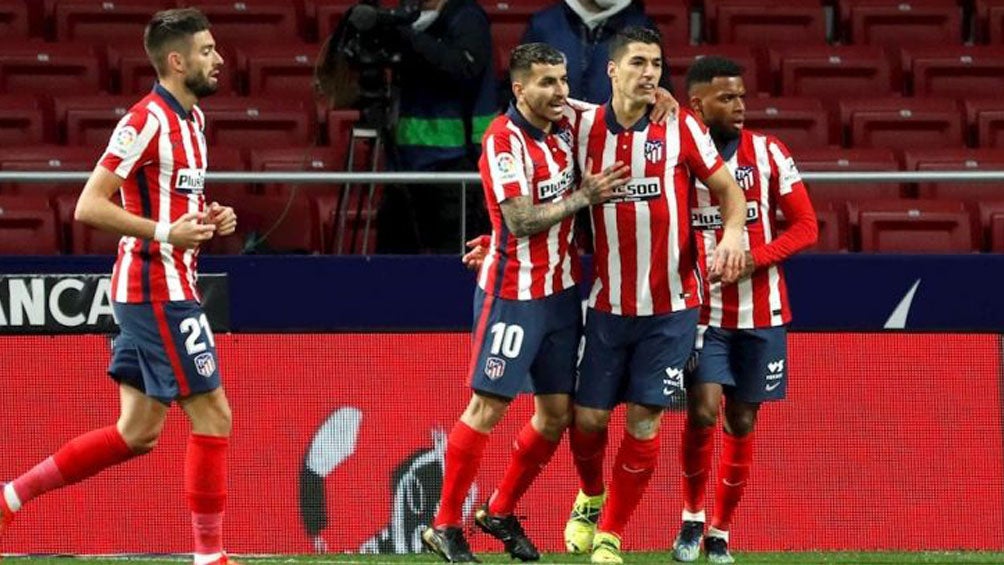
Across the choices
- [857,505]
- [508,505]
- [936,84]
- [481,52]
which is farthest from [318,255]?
[936,84]

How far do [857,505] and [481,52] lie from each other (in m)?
2.65

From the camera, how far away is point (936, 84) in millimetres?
12195

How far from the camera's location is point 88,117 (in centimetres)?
1120

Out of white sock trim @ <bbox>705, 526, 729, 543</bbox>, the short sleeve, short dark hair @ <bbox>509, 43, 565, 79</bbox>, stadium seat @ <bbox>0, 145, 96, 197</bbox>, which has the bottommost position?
white sock trim @ <bbox>705, 526, 729, 543</bbox>

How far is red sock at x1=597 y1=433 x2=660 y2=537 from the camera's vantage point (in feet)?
26.2

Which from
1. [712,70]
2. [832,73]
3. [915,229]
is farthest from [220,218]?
[832,73]

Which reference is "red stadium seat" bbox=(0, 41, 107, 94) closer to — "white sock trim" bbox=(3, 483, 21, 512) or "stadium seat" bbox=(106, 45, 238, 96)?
"stadium seat" bbox=(106, 45, 238, 96)

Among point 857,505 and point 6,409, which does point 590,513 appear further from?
point 6,409

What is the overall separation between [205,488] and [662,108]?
2.12 m

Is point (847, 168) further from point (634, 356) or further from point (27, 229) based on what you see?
point (27, 229)

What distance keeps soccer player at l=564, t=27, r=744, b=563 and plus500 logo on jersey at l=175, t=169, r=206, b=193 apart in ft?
4.73

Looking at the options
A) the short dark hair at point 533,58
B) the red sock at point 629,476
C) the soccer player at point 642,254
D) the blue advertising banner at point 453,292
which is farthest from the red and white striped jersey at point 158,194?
the blue advertising banner at point 453,292

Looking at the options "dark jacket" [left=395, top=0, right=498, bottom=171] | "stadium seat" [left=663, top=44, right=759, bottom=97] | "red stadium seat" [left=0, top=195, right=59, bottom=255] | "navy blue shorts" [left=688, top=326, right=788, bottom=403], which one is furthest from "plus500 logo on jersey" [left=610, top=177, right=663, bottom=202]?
"stadium seat" [left=663, top=44, right=759, bottom=97]

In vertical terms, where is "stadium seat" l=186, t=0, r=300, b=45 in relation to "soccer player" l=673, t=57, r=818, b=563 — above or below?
above
